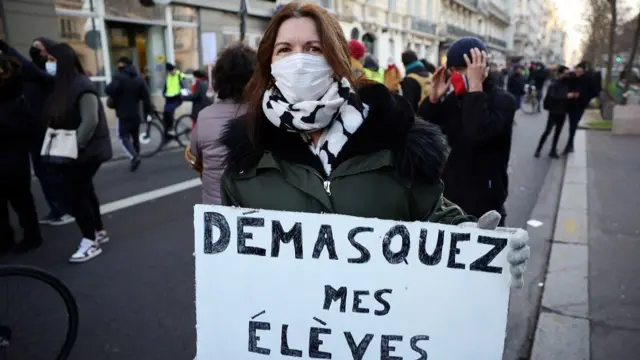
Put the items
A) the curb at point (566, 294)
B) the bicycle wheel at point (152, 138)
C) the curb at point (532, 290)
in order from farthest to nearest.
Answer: the bicycle wheel at point (152, 138), the curb at point (532, 290), the curb at point (566, 294)

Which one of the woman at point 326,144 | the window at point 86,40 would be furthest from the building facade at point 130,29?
the woman at point 326,144

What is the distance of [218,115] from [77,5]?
12.4 m

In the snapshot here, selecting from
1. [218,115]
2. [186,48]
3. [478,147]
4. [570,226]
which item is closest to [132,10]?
[186,48]

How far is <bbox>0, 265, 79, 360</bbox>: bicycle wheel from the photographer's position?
A: 2.86m

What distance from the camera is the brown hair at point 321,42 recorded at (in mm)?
1692

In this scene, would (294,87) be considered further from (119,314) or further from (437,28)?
(437,28)

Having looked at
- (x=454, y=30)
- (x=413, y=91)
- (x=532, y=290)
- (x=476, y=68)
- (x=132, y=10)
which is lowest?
(x=532, y=290)

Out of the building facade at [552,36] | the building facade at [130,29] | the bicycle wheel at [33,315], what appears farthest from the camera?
the building facade at [552,36]

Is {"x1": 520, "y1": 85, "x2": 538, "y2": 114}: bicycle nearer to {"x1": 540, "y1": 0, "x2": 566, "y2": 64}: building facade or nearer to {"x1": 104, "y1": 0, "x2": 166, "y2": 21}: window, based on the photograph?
{"x1": 104, "y1": 0, "x2": 166, "y2": 21}: window

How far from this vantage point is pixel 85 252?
4.71 metres

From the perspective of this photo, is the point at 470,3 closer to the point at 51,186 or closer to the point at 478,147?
the point at 51,186

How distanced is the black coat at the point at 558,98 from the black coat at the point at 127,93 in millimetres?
7673

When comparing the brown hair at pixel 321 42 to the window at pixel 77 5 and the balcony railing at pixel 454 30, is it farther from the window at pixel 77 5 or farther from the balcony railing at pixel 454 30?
the balcony railing at pixel 454 30

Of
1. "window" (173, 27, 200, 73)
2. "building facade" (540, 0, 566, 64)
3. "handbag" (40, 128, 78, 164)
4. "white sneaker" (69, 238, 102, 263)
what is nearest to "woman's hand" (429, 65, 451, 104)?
"handbag" (40, 128, 78, 164)
